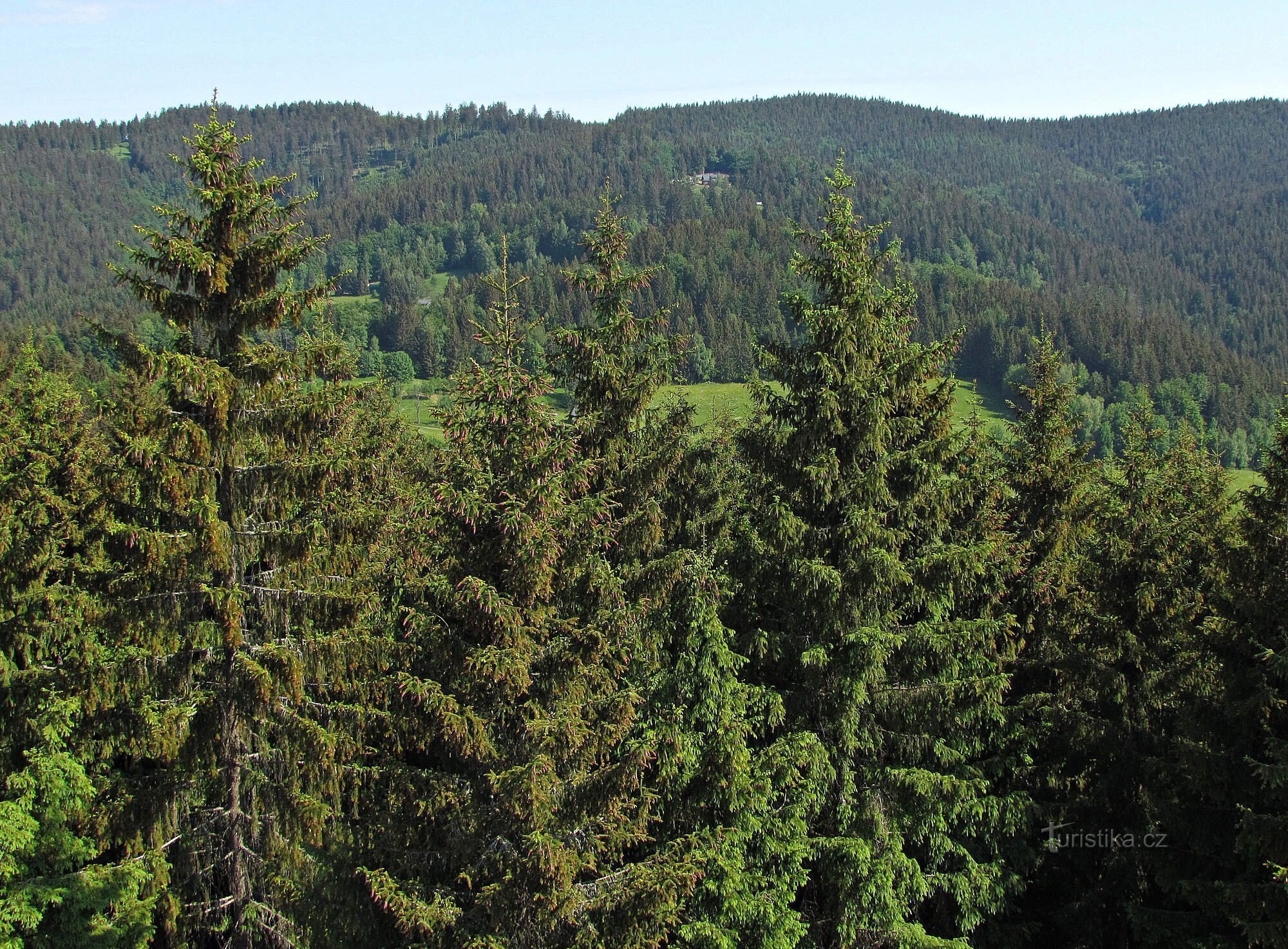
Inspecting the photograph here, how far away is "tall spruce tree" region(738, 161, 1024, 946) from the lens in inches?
645

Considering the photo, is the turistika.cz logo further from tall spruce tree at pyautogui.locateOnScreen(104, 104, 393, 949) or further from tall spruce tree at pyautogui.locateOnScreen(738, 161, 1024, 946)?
tall spruce tree at pyautogui.locateOnScreen(104, 104, 393, 949)

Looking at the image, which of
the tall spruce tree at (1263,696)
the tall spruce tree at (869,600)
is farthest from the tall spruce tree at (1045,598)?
the tall spruce tree at (1263,696)

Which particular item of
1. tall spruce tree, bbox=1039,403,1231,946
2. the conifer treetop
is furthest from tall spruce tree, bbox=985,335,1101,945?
the conifer treetop

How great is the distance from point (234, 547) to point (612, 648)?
5.51 meters

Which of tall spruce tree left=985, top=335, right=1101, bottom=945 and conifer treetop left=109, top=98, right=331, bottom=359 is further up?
conifer treetop left=109, top=98, right=331, bottom=359

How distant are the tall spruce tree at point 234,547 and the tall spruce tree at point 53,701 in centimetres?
89

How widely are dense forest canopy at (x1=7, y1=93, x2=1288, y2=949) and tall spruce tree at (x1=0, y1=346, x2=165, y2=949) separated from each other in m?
0.10

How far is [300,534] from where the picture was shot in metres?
14.3

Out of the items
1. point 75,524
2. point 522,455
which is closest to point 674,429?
point 522,455

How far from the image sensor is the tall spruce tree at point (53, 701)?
16.6 meters

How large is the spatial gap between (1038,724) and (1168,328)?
16087 centimetres

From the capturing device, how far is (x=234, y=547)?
1420 centimetres

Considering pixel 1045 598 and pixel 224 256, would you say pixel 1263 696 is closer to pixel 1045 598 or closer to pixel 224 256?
pixel 1045 598

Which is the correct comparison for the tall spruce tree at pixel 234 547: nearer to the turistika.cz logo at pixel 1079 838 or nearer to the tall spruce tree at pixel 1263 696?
the tall spruce tree at pixel 1263 696
